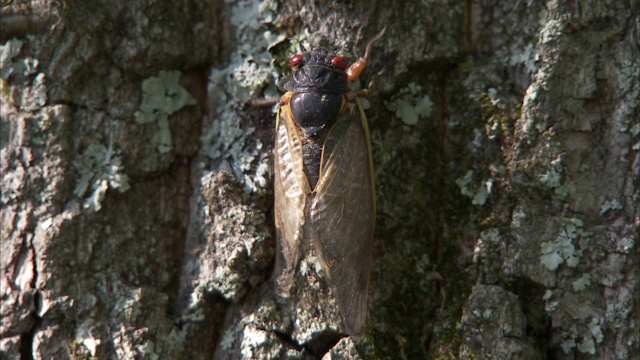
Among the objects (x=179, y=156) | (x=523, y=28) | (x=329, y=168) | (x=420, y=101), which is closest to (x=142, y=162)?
(x=179, y=156)

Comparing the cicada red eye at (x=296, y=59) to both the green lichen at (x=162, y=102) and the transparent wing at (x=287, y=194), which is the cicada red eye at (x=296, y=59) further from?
the green lichen at (x=162, y=102)

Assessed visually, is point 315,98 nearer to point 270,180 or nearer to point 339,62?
point 339,62

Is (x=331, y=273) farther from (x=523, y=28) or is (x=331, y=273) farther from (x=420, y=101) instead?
(x=523, y=28)

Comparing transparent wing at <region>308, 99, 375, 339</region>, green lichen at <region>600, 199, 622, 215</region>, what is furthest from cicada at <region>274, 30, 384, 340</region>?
green lichen at <region>600, 199, 622, 215</region>

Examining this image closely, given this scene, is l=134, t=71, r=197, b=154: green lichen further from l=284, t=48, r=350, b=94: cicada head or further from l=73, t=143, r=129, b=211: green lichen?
l=284, t=48, r=350, b=94: cicada head

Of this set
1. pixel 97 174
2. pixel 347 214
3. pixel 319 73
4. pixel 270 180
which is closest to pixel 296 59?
pixel 319 73

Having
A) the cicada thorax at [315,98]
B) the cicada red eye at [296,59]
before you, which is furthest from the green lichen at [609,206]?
the cicada red eye at [296,59]
